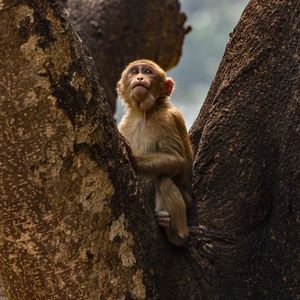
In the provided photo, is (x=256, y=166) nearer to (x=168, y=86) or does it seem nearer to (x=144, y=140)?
(x=144, y=140)

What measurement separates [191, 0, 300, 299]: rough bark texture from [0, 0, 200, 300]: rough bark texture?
651 mm

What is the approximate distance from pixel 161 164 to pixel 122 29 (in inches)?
187

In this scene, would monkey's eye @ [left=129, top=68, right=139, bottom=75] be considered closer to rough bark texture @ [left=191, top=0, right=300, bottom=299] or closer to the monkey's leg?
rough bark texture @ [left=191, top=0, right=300, bottom=299]

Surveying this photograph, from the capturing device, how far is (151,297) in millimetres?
3305

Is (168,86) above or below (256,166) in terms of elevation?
above

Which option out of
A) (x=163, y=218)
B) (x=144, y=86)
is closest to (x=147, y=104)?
(x=144, y=86)

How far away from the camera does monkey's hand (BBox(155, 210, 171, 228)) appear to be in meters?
3.72

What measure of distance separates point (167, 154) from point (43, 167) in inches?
57.3

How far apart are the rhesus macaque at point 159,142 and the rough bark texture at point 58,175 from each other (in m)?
0.52

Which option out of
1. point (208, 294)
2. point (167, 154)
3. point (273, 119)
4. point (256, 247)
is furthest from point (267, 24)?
point (208, 294)

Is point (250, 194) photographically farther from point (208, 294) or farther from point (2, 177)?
point (2, 177)

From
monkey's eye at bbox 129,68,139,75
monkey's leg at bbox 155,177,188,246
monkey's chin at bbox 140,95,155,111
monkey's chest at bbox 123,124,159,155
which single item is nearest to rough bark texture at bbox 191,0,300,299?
monkey's leg at bbox 155,177,188,246

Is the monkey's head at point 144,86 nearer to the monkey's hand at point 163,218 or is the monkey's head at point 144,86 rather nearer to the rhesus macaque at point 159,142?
the rhesus macaque at point 159,142

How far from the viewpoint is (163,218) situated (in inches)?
149
